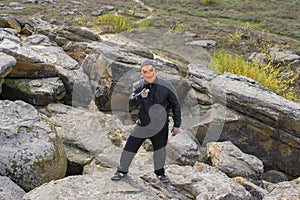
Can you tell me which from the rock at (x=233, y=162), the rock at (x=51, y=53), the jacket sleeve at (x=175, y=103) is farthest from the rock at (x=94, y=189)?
the rock at (x=51, y=53)

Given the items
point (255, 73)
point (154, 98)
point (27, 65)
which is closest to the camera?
point (154, 98)

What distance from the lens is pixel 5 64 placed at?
675 cm

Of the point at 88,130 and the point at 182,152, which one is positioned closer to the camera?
the point at 182,152

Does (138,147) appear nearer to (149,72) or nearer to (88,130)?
(149,72)

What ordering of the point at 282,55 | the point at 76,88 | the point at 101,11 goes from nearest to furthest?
the point at 76,88 < the point at 282,55 < the point at 101,11

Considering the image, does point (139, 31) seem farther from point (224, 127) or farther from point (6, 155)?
point (6, 155)

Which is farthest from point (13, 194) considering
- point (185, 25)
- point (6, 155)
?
point (185, 25)

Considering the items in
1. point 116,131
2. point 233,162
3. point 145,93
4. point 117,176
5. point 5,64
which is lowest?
point 116,131

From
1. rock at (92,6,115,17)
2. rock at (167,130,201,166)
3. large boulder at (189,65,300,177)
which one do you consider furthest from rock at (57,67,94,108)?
rock at (92,6,115,17)

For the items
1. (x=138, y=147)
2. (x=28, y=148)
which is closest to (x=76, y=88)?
(x=28, y=148)

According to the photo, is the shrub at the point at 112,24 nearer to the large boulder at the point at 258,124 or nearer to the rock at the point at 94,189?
the large boulder at the point at 258,124

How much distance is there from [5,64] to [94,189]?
3827 mm

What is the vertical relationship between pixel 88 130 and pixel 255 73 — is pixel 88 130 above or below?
below

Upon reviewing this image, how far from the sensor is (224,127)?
7.56 m
